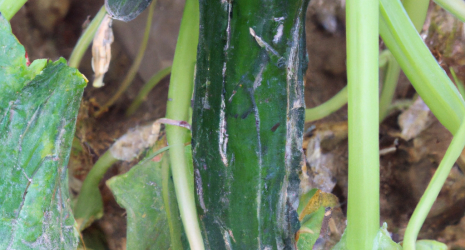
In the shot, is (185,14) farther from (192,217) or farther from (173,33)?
(173,33)

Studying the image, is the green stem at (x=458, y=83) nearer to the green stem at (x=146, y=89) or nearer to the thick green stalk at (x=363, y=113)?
the thick green stalk at (x=363, y=113)

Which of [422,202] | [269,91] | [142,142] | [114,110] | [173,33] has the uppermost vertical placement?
[173,33]

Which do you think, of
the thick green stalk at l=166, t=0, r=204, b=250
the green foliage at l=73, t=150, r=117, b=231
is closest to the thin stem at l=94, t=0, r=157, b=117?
the green foliage at l=73, t=150, r=117, b=231

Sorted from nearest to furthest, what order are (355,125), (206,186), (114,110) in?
(355,125)
(206,186)
(114,110)

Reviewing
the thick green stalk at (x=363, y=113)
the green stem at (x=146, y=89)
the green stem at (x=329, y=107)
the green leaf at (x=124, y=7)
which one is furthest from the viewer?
the green stem at (x=146, y=89)

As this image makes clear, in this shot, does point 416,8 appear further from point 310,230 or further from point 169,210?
point 169,210

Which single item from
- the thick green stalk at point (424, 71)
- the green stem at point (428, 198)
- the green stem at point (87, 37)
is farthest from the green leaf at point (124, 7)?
the green stem at point (428, 198)

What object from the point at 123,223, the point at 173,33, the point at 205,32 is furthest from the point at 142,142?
the point at 205,32
